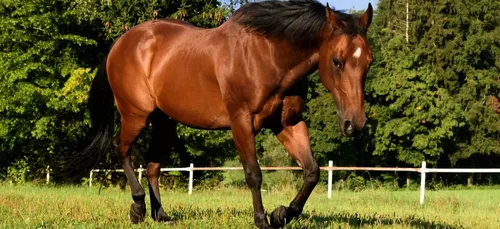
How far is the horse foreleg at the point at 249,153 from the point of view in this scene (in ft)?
21.6

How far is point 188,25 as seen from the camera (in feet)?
27.5

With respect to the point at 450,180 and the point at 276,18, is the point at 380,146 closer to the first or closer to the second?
the point at 450,180

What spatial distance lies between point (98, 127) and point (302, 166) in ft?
12.1

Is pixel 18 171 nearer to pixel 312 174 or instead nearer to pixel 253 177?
pixel 253 177

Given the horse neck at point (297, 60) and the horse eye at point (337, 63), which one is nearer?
the horse eye at point (337, 63)

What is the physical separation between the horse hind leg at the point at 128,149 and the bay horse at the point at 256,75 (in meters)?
0.02

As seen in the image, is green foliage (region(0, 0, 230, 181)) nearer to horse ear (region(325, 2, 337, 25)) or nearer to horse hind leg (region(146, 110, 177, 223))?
horse hind leg (region(146, 110, 177, 223))

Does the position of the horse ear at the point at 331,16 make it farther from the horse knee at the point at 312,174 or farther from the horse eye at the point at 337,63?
the horse knee at the point at 312,174

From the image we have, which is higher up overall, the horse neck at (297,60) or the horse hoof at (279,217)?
the horse neck at (297,60)

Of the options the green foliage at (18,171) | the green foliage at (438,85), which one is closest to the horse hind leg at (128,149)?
the green foliage at (18,171)

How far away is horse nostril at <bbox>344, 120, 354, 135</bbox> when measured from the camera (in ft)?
19.1

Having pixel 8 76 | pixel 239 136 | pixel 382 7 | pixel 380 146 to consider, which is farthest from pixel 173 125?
pixel 382 7

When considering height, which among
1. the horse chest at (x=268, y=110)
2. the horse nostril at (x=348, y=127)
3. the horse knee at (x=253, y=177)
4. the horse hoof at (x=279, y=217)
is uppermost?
the horse chest at (x=268, y=110)

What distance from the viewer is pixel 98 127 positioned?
9.40 metres
